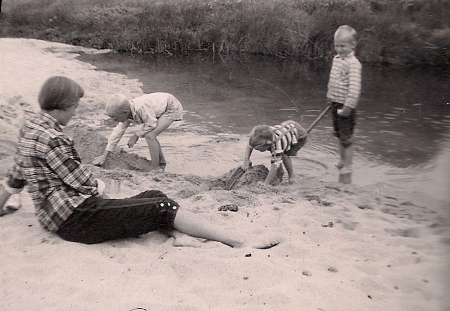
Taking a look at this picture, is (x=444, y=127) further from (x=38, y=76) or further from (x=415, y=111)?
(x=38, y=76)

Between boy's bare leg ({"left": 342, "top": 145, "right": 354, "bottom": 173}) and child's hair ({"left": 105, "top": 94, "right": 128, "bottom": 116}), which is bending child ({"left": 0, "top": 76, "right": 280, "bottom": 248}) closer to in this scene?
child's hair ({"left": 105, "top": 94, "right": 128, "bottom": 116})

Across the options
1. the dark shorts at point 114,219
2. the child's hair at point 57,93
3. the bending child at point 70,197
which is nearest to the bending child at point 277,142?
the bending child at point 70,197

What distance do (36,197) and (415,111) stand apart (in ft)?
26.5

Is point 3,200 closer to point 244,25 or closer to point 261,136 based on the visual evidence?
point 261,136

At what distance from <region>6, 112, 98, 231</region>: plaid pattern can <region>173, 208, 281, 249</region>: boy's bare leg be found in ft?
2.33

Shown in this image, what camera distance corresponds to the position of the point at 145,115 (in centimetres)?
571

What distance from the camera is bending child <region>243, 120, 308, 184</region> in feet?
16.8

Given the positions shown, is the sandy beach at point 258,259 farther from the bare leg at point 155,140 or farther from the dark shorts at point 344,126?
the dark shorts at point 344,126

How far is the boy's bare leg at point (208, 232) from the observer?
341cm

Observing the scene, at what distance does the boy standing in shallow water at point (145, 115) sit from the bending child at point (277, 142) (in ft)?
3.99

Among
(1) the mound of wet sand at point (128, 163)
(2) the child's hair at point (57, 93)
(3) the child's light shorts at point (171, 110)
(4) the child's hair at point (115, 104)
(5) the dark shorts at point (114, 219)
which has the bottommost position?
(1) the mound of wet sand at point (128, 163)

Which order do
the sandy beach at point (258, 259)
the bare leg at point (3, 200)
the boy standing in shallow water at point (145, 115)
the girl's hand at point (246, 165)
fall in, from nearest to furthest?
1. the sandy beach at point (258, 259)
2. the bare leg at point (3, 200)
3. the boy standing in shallow water at point (145, 115)
4. the girl's hand at point (246, 165)

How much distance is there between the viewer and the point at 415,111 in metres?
9.30

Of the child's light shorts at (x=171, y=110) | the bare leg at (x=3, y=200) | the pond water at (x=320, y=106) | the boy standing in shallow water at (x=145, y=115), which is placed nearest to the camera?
the bare leg at (x=3, y=200)
